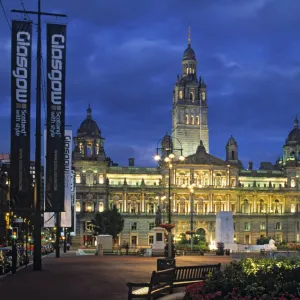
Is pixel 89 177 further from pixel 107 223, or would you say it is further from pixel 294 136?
pixel 294 136

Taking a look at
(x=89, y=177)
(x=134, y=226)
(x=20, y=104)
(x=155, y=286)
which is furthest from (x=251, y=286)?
(x=134, y=226)

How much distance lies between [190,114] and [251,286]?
535 ft

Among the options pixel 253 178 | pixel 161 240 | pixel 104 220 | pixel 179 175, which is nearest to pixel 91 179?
pixel 179 175

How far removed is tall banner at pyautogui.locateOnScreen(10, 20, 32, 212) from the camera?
35.2 meters

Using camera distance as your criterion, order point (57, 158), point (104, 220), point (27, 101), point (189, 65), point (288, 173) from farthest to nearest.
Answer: point (189, 65)
point (288, 173)
point (104, 220)
point (57, 158)
point (27, 101)

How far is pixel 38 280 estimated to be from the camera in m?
29.2

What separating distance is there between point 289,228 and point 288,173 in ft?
46.8

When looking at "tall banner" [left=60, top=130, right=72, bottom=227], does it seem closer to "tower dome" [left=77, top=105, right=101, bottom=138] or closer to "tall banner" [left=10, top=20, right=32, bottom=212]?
"tall banner" [left=10, top=20, right=32, bottom=212]

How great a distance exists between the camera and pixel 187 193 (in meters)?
158

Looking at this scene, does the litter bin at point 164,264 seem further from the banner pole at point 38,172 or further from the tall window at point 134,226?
the tall window at point 134,226

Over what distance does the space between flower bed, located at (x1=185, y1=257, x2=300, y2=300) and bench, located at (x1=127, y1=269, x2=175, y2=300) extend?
2820mm

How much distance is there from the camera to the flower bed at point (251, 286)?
42.4 feet

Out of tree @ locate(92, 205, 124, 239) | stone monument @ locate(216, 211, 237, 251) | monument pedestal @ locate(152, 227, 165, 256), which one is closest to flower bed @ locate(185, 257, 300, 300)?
monument pedestal @ locate(152, 227, 165, 256)

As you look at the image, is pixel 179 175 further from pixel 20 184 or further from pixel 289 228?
pixel 20 184
